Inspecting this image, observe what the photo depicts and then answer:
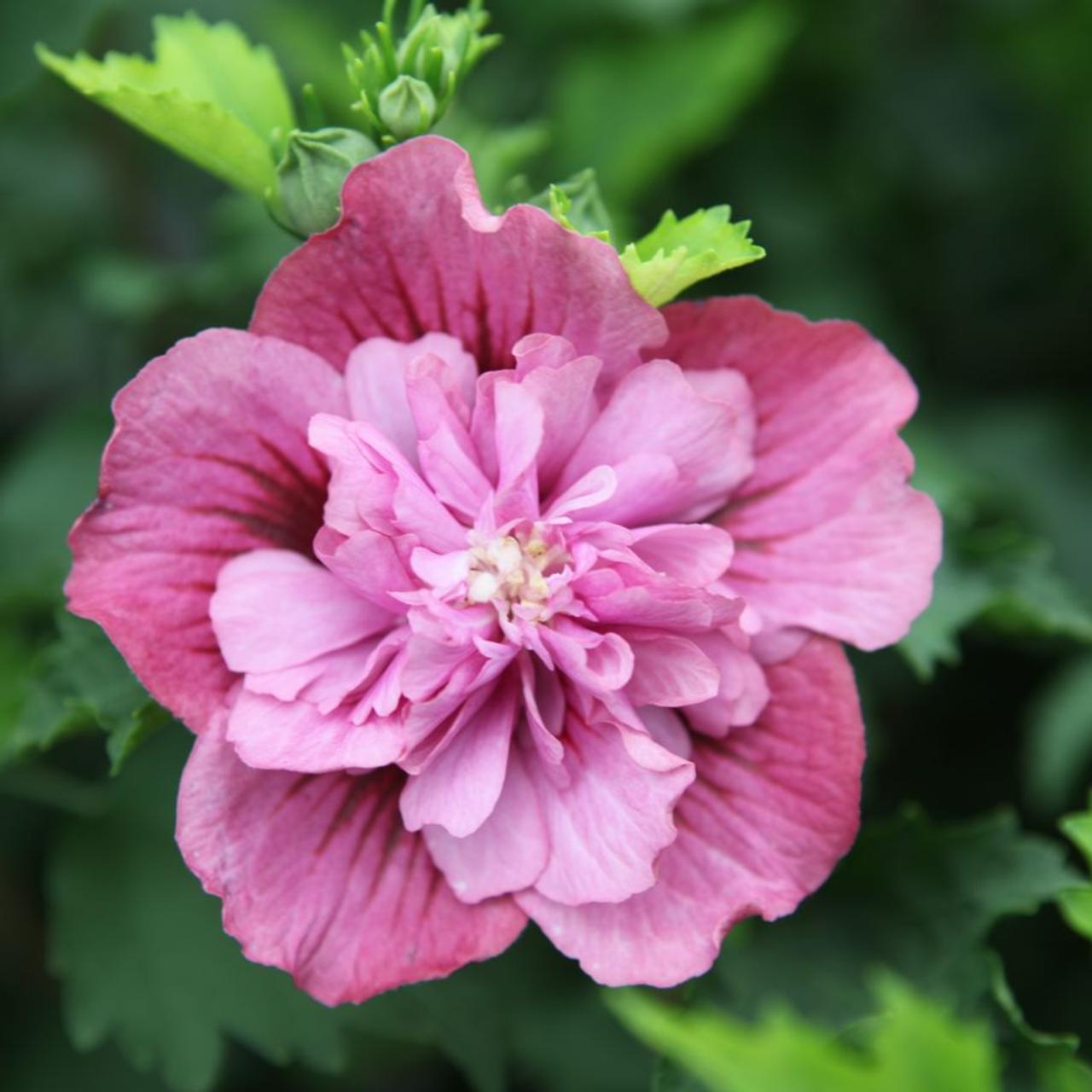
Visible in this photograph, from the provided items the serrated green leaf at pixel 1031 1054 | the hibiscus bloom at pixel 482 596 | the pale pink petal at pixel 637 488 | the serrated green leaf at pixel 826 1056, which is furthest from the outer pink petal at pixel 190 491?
the serrated green leaf at pixel 1031 1054

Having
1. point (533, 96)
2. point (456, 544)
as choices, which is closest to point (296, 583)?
point (456, 544)

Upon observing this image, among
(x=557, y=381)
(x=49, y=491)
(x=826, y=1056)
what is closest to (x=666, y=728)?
(x=557, y=381)

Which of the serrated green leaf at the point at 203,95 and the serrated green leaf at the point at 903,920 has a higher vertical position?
the serrated green leaf at the point at 203,95

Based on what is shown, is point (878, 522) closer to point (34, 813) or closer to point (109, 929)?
point (109, 929)

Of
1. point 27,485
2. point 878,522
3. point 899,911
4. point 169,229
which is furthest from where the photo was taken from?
point 169,229

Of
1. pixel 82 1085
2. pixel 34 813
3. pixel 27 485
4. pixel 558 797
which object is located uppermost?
pixel 27 485

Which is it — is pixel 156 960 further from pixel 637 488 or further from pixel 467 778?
pixel 637 488

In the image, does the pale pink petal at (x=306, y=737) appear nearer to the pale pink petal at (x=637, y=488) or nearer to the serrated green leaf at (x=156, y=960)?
the pale pink petal at (x=637, y=488)
